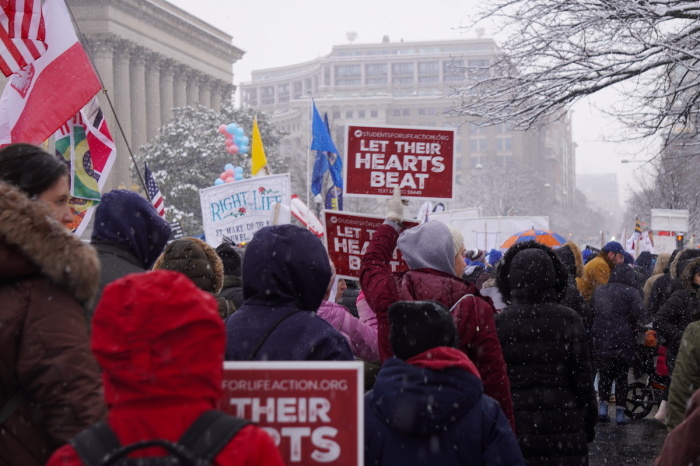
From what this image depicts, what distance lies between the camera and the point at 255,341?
327 cm

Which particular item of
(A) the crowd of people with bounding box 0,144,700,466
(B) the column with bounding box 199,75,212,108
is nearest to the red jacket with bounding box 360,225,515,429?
(A) the crowd of people with bounding box 0,144,700,466

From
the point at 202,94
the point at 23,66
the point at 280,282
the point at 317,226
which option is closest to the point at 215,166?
the point at 202,94

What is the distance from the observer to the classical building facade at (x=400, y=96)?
464 feet

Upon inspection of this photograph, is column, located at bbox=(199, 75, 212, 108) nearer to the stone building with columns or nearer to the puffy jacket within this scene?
the stone building with columns

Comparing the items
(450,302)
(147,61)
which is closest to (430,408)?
(450,302)

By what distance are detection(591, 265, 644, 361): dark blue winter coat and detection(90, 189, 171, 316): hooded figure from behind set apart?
7119 millimetres

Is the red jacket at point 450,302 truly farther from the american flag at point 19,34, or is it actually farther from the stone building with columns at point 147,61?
the stone building with columns at point 147,61

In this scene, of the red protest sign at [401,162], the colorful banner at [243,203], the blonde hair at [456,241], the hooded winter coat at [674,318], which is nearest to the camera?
the blonde hair at [456,241]

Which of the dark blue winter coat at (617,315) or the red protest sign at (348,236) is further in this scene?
the dark blue winter coat at (617,315)

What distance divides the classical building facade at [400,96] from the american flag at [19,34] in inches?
4841

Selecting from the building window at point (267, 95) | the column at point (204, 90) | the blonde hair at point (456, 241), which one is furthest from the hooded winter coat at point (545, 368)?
the building window at point (267, 95)

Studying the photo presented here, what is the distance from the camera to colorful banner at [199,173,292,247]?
1314 cm

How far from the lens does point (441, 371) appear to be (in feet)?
10.3

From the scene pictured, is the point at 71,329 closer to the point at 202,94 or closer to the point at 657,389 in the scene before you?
the point at 657,389
